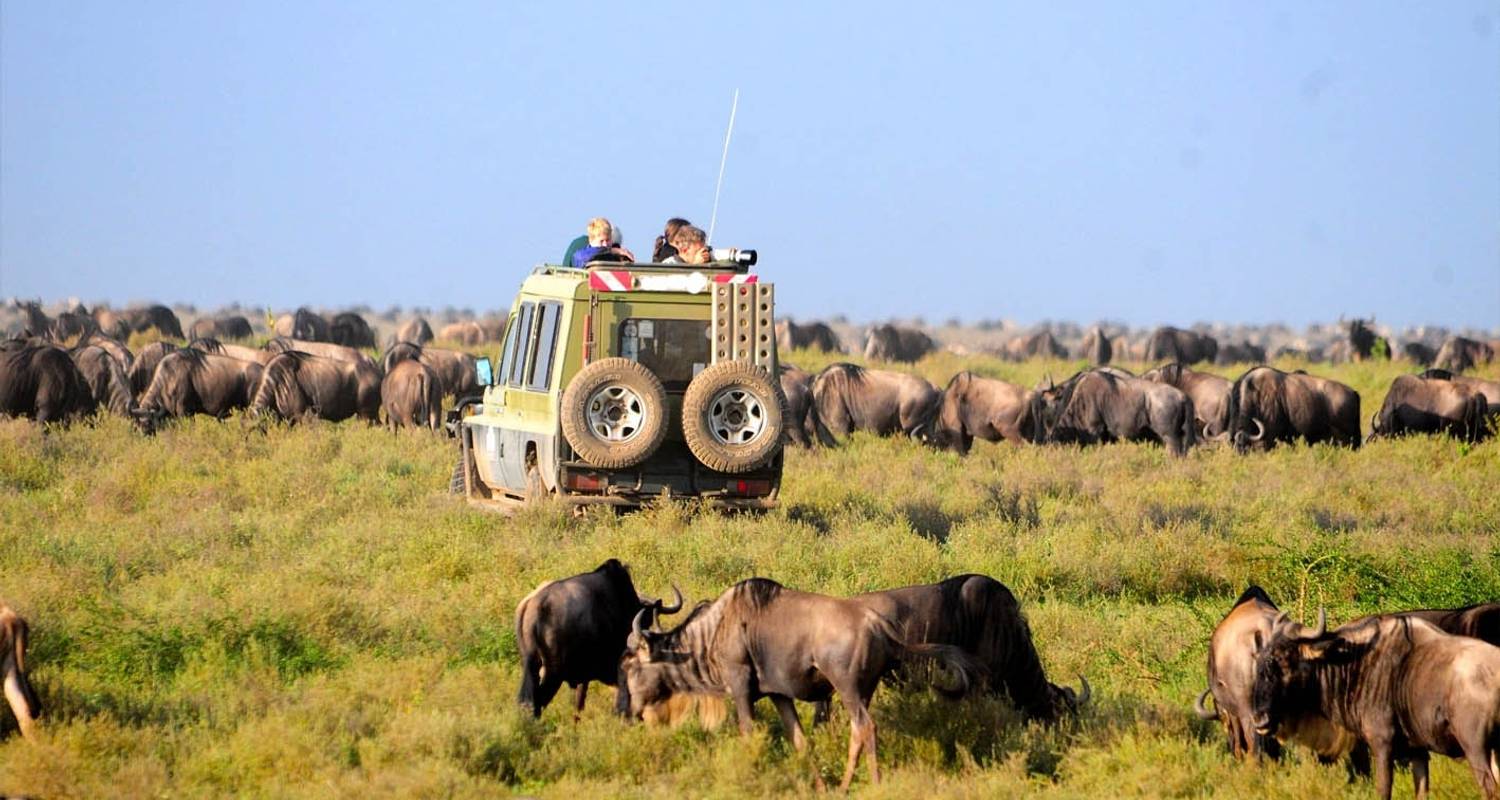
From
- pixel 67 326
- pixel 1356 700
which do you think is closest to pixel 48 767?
pixel 1356 700

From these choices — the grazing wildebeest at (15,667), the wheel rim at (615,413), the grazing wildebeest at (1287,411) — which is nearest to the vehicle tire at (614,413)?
the wheel rim at (615,413)

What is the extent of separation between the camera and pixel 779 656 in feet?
25.5

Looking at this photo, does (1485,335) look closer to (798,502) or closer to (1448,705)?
(798,502)

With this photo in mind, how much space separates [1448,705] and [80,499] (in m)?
12.3

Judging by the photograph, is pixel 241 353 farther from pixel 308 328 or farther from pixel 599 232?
pixel 308 328

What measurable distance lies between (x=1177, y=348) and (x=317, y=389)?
107 feet

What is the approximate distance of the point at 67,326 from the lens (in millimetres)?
42969

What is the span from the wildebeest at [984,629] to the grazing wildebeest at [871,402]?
56.9 feet

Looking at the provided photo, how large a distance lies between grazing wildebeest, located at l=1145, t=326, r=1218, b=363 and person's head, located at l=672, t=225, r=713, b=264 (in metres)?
39.0

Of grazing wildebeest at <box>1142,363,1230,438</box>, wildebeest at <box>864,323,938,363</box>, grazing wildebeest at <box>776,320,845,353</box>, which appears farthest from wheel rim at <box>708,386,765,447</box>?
grazing wildebeest at <box>776,320,845,353</box>

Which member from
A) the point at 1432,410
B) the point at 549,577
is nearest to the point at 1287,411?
the point at 1432,410

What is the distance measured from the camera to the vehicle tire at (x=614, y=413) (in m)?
12.3

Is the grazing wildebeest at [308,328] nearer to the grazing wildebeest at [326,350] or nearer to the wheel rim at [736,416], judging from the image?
the grazing wildebeest at [326,350]

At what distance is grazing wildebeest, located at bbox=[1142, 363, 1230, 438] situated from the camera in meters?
25.6
